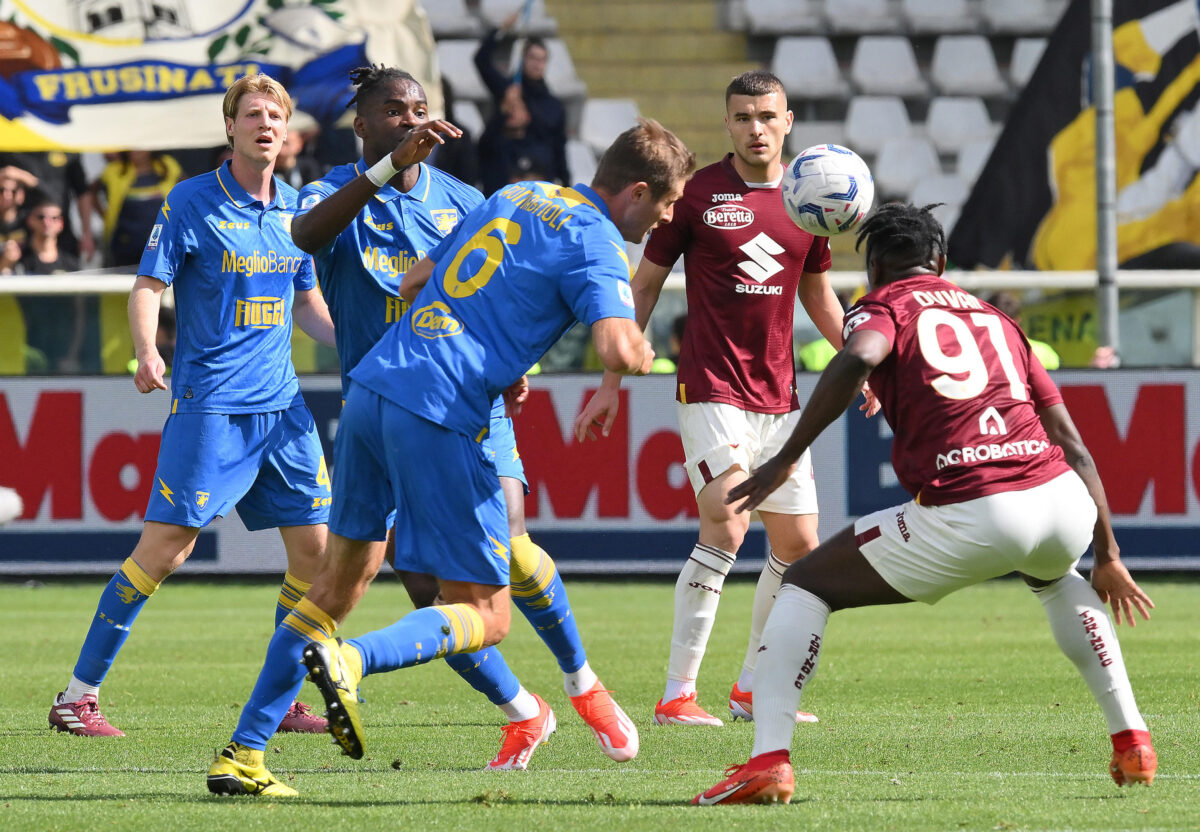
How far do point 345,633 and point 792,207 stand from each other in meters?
4.50

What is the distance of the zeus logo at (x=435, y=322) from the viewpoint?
4.77 meters

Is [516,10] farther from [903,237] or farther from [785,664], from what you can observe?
[785,664]

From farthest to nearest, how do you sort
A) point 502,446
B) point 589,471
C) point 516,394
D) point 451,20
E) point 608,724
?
point 451,20 < point 589,471 < point 502,446 < point 608,724 < point 516,394

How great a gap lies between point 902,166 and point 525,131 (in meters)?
5.33

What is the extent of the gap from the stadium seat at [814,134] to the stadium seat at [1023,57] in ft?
7.59

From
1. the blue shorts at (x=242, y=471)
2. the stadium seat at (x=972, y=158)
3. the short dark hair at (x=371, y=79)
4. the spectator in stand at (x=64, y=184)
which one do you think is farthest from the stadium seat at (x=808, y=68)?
the short dark hair at (x=371, y=79)

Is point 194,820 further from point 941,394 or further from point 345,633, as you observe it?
point 345,633

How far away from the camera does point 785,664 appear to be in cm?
468

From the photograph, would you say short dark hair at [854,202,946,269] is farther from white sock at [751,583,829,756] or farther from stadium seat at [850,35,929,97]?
stadium seat at [850,35,929,97]

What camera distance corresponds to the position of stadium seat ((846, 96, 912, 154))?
20.4 m

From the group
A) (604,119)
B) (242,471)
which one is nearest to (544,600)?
(242,471)

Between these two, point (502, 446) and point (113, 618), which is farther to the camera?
point (113, 618)

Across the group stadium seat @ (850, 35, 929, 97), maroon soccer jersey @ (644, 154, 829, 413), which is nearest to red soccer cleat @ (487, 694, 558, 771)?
maroon soccer jersey @ (644, 154, 829, 413)

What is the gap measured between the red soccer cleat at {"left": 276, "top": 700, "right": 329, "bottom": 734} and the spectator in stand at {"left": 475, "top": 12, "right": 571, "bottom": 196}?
10705mm
